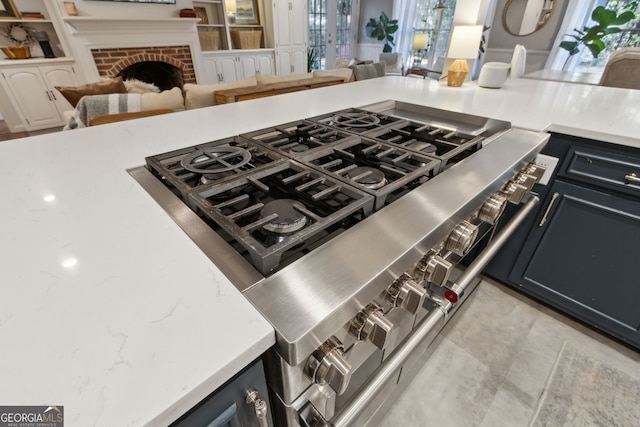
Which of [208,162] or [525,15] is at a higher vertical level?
[525,15]

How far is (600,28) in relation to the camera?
369cm

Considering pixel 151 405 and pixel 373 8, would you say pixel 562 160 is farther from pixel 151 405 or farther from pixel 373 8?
pixel 373 8

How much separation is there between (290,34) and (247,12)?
2.48ft

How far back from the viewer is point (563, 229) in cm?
116

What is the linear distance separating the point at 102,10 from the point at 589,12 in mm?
Result: 6449

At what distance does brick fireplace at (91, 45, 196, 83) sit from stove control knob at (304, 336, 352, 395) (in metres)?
4.66

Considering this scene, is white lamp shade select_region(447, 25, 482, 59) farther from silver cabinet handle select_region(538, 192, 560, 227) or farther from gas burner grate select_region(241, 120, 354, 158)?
gas burner grate select_region(241, 120, 354, 158)

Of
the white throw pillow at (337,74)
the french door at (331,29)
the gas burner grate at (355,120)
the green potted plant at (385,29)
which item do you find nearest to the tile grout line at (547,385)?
the gas burner grate at (355,120)

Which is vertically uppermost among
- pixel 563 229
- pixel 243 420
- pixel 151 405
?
pixel 151 405

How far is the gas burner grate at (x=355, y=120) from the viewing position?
94 cm

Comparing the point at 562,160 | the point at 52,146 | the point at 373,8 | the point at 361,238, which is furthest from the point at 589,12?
the point at 52,146

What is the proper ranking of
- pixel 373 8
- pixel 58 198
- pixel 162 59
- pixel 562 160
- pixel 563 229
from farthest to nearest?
pixel 373 8, pixel 162 59, pixel 563 229, pixel 562 160, pixel 58 198

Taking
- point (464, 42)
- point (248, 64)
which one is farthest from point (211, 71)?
point (464, 42)

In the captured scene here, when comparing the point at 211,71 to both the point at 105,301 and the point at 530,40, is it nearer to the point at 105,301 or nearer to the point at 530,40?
the point at 105,301
